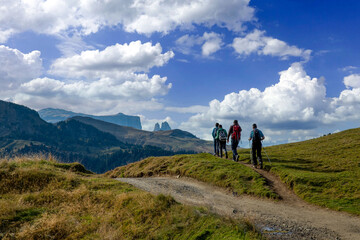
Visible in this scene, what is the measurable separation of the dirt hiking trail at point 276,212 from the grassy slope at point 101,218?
149 cm

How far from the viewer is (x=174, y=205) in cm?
1153

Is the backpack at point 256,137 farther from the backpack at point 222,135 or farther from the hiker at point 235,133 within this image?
the backpack at point 222,135

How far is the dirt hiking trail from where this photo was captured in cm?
988

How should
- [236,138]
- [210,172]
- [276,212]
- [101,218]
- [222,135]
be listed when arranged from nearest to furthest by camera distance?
1. [101,218]
2. [276,212]
3. [210,172]
4. [236,138]
5. [222,135]

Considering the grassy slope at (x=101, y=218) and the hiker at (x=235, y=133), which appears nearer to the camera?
the grassy slope at (x=101, y=218)

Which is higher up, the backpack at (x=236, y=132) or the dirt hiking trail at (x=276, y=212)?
the backpack at (x=236, y=132)

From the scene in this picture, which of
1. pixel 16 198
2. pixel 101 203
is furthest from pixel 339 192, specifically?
pixel 16 198

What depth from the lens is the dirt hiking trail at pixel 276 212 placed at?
9875mm

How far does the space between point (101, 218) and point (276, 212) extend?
8728 millimetres

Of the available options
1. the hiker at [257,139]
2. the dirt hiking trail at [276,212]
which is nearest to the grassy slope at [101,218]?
the dirt hiking trail at [276,212]

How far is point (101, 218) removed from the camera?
11.0 m

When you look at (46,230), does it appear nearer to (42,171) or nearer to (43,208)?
(43,208)

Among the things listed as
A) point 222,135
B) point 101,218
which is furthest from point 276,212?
point 222,135

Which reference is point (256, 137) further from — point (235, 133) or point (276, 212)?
point (276, 212)
